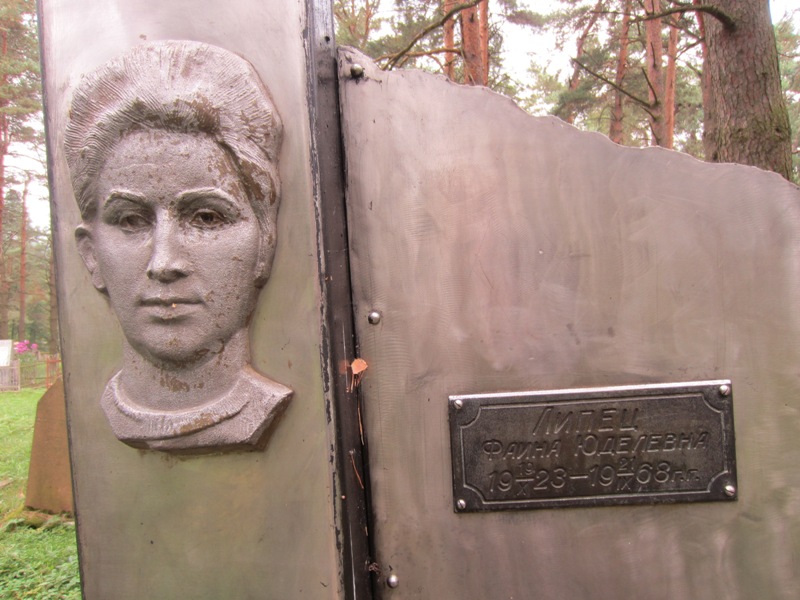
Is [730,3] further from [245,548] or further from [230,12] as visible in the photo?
[245,548]

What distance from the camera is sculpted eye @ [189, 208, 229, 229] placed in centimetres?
131

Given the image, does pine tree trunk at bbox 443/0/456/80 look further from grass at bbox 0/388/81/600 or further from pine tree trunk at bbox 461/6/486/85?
grass at bbox 0/388/81/600

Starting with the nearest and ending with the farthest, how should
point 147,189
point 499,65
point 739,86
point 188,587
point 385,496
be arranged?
point 147,189
point 188,587
point 385,496
point 739,86
point 499,65

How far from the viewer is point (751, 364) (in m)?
1.44

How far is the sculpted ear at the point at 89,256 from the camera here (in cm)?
138

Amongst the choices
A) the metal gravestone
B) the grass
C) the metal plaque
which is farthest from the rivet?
the grass

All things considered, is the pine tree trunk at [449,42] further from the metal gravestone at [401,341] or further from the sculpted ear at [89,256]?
the sculpted ear at [89,256]

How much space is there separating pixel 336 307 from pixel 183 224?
0.43 meters

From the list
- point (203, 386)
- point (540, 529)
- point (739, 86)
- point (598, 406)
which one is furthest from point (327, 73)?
point (739, 86)

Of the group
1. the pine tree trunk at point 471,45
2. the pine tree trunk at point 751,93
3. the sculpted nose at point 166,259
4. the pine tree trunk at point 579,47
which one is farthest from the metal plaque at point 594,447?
the pine tree trunk at point 579,47

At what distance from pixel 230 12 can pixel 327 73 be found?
0.93 ft

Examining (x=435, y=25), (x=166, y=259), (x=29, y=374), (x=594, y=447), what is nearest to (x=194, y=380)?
(x=166, y=259)

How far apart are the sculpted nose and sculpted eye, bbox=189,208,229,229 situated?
→ 59mm

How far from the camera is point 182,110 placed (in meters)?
1.26
